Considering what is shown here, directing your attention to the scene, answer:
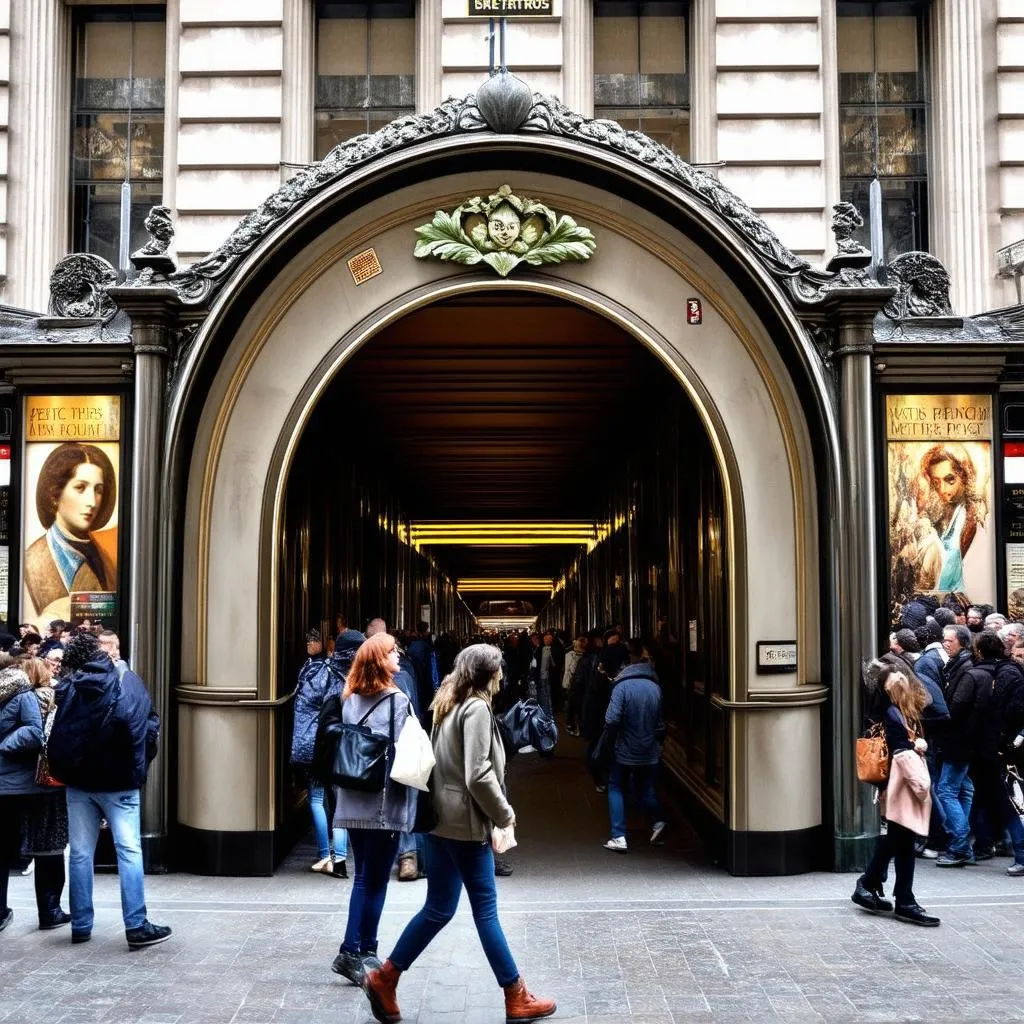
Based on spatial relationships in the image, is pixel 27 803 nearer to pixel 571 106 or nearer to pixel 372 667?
pixel 372 667

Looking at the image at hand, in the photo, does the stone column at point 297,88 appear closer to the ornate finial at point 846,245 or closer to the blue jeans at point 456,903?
the ornate finial at point 846,245

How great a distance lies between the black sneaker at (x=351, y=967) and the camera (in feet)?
21.5

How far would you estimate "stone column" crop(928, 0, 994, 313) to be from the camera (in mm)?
16047

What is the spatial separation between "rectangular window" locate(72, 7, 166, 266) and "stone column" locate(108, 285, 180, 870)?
8283 mm

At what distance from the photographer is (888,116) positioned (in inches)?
662

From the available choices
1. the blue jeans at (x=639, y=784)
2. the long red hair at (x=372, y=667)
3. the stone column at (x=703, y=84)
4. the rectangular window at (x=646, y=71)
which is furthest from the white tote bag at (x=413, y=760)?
the rectangular window at (x=646, y=71)

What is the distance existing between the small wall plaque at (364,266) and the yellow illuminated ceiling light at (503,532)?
18583 millimetres

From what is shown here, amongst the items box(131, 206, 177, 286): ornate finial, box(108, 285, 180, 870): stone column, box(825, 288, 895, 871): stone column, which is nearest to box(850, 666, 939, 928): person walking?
box(825, 288, 895, 871): stone column

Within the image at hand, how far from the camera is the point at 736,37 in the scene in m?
16.2

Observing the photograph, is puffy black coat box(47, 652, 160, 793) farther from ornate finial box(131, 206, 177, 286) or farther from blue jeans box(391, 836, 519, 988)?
ornate finial box(131, 206, 177, 286)

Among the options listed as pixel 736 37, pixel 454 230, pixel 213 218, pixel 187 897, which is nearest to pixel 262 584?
pixel 187 897

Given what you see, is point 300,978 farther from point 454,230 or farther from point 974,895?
point 454,230

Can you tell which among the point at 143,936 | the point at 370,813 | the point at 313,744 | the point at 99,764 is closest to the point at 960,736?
the point at 313,744

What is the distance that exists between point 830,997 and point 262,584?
5125mm
